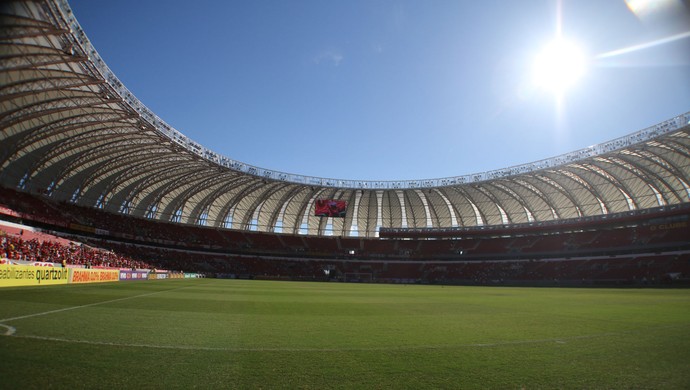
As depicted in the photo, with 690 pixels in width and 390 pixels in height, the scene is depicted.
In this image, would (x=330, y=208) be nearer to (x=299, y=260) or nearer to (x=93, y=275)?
(x=299, y=260)

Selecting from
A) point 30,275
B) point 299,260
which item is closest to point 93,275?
point 30,275

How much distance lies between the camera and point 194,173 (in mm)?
52625

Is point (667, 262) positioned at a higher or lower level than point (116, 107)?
lower

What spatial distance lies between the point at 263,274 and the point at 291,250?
29.7 ft

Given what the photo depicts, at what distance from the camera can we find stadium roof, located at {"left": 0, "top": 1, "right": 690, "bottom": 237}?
2606 cm

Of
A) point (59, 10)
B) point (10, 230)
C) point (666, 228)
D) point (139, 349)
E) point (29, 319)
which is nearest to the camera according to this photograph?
point (139, 349)

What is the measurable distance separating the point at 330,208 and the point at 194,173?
75.0 feet

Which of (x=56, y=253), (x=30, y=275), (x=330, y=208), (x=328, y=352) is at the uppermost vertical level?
(x=330, y=208)

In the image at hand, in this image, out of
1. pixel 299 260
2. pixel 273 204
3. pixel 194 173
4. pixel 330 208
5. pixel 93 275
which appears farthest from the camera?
pixel 299 260

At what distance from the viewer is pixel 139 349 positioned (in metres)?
6.27

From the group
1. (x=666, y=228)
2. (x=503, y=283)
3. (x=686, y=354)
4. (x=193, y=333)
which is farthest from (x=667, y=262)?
(x=193, y=333)

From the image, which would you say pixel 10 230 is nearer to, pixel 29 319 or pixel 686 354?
pixel 29 319

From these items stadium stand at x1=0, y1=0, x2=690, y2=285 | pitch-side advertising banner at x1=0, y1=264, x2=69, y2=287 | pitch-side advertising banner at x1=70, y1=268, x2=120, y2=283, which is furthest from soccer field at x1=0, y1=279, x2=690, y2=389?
stadium stand at x1=0, y1=0, x2=690, y2=285

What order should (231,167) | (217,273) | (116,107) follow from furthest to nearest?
(217,273) → (231,167) → (116,107)
